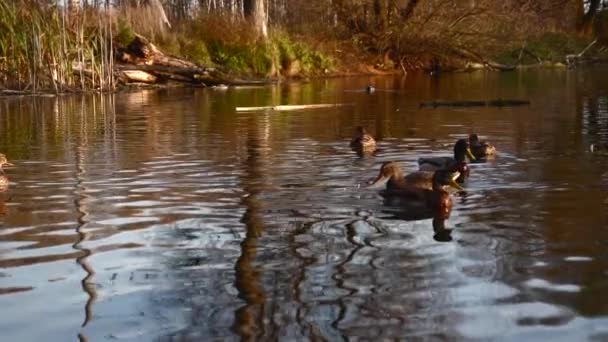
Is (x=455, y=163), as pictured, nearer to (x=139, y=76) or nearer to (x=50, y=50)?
(x=50, y=50)

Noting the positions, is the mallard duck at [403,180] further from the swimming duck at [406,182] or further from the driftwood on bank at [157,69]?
the driftwood on bank at [157,69]

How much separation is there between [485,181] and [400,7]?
33.2m

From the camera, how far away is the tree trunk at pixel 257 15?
33531 mm

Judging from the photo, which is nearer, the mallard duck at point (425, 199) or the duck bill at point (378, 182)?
the mallard duck at point (425, 199)

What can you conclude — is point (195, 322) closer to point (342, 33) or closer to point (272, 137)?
point (272, 137)

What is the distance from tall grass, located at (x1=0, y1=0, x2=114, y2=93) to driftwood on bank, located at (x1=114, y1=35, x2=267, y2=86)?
3339mm

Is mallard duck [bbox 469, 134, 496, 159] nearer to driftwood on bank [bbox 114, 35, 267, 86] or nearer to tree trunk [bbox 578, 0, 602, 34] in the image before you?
driftwood on bank [bbox 114, 35, 267, 86]

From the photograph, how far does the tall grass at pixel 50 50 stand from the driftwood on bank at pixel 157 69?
334cm

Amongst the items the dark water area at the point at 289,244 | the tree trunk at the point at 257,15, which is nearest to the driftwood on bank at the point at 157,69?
the tree trunk at the point at 257,15

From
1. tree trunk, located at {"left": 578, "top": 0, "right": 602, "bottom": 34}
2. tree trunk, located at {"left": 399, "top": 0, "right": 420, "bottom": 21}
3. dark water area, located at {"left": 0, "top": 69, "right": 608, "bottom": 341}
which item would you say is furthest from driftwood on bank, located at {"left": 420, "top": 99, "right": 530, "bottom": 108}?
tree trunk, located at {"left": 578, "top": 0, "right": 602, "bottom": 34}

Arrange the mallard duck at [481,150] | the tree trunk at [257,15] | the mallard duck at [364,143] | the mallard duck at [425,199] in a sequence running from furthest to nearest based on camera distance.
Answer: the tree trunk at [257,15]
the mallard duck at [364,143]
the mallard duck at [481,150]
the mallard duck at [425,199]

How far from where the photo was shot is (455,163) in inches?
341

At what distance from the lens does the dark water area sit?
14.6ft

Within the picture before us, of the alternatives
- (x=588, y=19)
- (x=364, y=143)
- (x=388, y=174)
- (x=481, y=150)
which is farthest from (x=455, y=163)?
(x=588, y=19)
